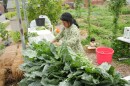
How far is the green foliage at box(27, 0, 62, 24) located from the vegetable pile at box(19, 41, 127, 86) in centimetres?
488

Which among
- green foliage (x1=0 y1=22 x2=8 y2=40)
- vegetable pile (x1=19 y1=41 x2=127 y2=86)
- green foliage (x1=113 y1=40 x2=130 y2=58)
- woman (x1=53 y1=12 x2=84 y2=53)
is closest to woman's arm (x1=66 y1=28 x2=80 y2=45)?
woman (x1=53 y1=12 x2=84 y2=53)

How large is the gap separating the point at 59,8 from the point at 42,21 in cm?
177

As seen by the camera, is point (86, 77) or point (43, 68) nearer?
point (86, 77)

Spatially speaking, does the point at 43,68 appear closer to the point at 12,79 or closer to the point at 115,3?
the point at 12,79

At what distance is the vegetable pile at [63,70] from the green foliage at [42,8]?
4.88m

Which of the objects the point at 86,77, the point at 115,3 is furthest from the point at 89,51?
the point at 86,77

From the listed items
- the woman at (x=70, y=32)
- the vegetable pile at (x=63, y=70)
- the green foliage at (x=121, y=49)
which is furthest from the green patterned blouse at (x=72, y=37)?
the green foliage at (x=121, y=49)

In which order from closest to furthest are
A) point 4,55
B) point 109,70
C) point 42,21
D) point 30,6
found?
1. point 109,70
2. point 4,55
3. point 42,21
4. point 30,6

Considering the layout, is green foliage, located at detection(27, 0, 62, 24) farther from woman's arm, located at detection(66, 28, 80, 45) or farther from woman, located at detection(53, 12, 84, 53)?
woman's arm, located at detection(66, 28, 80, 45)

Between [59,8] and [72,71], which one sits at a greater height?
[59,8]

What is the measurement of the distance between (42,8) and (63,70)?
5684 millimetres

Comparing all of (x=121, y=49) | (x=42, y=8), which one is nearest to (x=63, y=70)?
(x=121, y=49)

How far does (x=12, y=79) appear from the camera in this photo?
4.26 meters

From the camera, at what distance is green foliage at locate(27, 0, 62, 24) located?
757 cm
